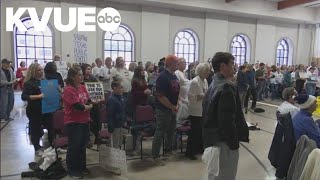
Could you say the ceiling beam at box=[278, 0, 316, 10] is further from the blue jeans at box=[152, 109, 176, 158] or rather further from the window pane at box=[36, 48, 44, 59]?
the blue jeans at box=[152, 109, 176, 158]

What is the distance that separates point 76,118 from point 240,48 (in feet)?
43.0

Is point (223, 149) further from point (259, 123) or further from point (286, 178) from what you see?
point (259, 123)

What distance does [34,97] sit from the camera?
4.02 metres

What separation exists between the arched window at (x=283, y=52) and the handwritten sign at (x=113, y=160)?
14.8 metres

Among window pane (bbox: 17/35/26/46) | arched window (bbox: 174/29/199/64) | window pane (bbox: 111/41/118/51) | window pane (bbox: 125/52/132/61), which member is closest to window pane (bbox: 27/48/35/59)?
window pane (bbox: 17/35/26/46)

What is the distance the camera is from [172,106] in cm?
399

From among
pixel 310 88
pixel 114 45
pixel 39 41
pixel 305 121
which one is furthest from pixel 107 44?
pixel 305 121

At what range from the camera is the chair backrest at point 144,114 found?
455 centimetres

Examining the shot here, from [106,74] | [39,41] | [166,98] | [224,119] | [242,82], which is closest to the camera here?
[224,119]

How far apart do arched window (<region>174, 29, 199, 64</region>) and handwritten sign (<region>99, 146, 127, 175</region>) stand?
10140 mm

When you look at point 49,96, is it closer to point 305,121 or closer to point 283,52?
point 305,121

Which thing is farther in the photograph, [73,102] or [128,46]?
[128,46]

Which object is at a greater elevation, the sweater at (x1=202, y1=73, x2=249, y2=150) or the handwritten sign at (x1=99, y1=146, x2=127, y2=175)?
the sweater at (x1=202, y1=73, x2=249, y2=150)

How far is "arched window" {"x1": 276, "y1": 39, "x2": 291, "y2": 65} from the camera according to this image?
54.2ft
